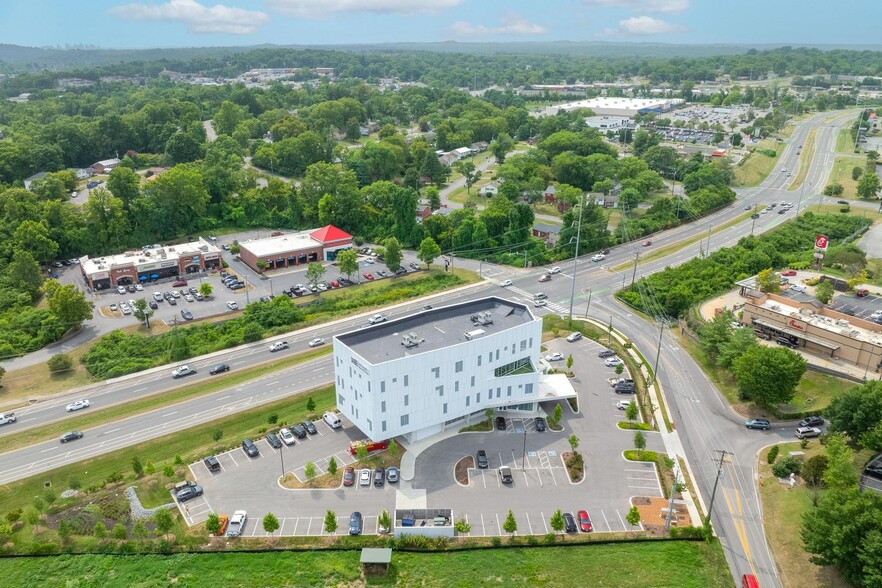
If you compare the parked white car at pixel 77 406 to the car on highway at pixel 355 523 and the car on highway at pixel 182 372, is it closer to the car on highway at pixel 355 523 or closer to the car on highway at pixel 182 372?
the car on highway at pixel 182 372

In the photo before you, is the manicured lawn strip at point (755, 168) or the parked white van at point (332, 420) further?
the manicured lawn strip at point (755, 168)

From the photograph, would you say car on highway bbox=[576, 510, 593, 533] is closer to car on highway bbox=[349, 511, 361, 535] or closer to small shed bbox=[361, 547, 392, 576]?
small shed bbox=[361, 547, 392, 576]

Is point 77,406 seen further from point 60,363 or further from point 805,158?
point 805,158

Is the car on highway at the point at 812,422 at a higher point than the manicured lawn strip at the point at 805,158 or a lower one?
lower

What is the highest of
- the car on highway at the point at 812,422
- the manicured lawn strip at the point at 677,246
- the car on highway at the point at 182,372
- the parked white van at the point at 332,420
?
the manicured lawn strip at the point at 677,246

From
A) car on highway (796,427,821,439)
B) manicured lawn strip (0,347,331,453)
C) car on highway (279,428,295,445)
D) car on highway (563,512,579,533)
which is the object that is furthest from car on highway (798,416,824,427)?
manicured lawn strip (0,347,331,453)

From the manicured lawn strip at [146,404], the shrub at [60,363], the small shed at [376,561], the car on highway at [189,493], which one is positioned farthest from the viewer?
the shrub at [60,363]

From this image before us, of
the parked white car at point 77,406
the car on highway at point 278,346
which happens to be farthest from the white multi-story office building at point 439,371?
the parked white car at point 77,406
